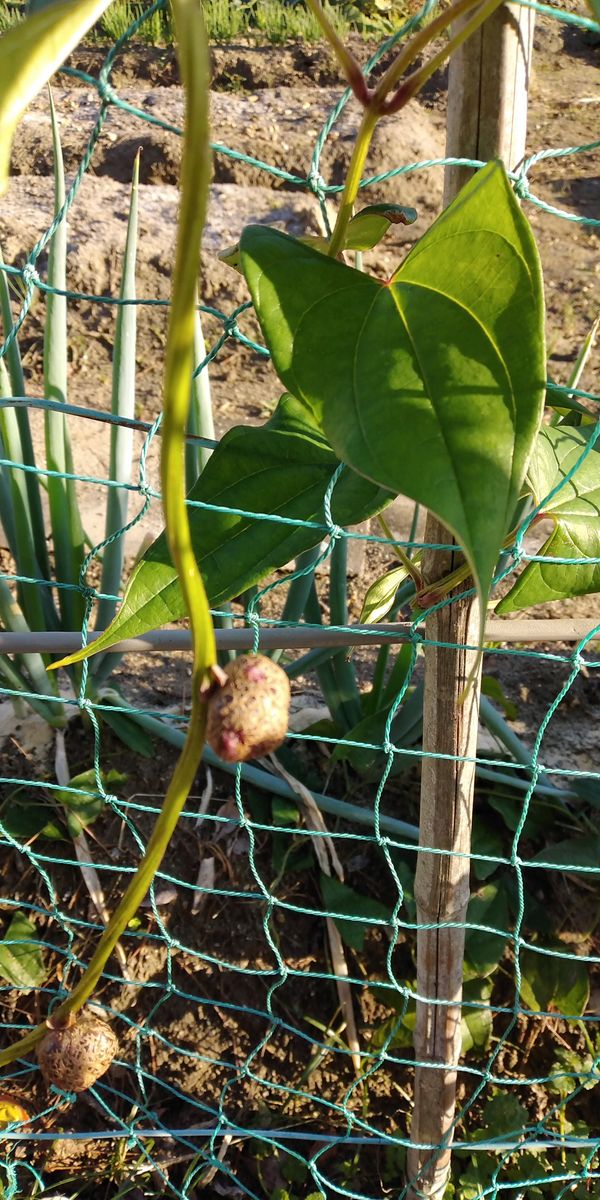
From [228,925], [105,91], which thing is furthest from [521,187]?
[228,925]

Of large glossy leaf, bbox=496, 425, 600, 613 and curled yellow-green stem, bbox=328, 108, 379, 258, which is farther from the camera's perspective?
large glossy leaf, bbox=496, 425, 600, 613

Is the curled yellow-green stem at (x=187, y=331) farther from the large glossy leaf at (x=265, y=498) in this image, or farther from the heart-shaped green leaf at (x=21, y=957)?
the heart-shaped green leaf at (x=21, y=957)

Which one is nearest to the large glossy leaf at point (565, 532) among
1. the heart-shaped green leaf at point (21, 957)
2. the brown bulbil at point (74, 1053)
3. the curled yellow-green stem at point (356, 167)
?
the curled yellow-green stem at point (356, 167)

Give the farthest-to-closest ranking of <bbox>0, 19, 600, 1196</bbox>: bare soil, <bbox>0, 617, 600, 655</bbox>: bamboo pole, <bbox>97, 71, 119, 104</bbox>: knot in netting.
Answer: <bbox>0, 19, 600, 1196</bbox>: bare soil
<bbox>0, 617, 600, 655</bbox>: bamboo pole
<bbox>97, 71, 119, 104</bbox>: knot in netting

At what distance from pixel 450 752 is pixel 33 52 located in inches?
21.5

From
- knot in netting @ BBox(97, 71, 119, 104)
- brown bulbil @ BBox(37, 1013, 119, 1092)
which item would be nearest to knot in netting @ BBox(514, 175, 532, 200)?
knot in netting @ BBox(97, 71, 119, 104)

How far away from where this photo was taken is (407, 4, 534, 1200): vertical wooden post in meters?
0.49

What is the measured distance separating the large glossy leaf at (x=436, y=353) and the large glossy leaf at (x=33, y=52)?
16 centimetres

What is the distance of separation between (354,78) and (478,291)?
11 cm

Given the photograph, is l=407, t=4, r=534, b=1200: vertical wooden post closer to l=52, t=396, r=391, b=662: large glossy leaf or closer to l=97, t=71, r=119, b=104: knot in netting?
l=52, t=396, r=391, b=662: large glossy leaf

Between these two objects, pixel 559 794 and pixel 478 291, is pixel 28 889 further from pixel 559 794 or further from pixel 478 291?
pixel 478 291

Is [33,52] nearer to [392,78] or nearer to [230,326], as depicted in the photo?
[392,78]

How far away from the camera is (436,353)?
421 millimetres

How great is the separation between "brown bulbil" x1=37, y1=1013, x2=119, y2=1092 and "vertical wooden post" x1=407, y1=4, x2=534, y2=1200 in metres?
0.33
